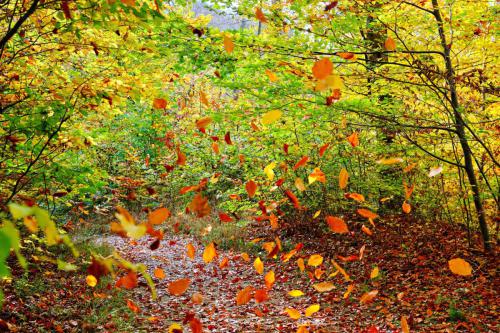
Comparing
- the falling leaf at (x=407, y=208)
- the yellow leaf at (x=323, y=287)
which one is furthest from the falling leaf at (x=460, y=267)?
the yellow leaf at (x=323, y=287)

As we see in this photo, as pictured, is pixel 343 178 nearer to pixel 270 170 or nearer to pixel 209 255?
pixel 270 170

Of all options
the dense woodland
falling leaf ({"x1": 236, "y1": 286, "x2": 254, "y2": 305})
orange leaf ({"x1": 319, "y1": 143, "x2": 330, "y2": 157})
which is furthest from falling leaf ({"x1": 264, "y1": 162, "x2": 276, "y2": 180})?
falling leaf ({"x1": 236, "y1": 286, "x2": 254, "y2": 305})

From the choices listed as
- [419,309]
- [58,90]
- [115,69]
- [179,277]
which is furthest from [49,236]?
[179,277]

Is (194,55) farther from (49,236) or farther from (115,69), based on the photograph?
(49,236)

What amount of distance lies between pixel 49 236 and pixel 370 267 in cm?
617

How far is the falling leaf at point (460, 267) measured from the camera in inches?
218

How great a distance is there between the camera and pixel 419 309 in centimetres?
492

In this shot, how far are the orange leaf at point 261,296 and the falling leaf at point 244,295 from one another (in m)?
0.10

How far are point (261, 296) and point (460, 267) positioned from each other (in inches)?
119

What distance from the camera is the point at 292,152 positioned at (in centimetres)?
808

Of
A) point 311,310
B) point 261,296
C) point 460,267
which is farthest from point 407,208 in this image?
point 261,296

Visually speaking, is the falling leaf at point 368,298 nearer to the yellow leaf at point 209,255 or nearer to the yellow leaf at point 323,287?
the yellow leaf at point 323,287

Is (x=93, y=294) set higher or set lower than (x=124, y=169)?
lower

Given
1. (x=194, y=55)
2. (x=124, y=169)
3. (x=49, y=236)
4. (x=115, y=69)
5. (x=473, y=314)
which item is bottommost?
(x=473, y=314)
